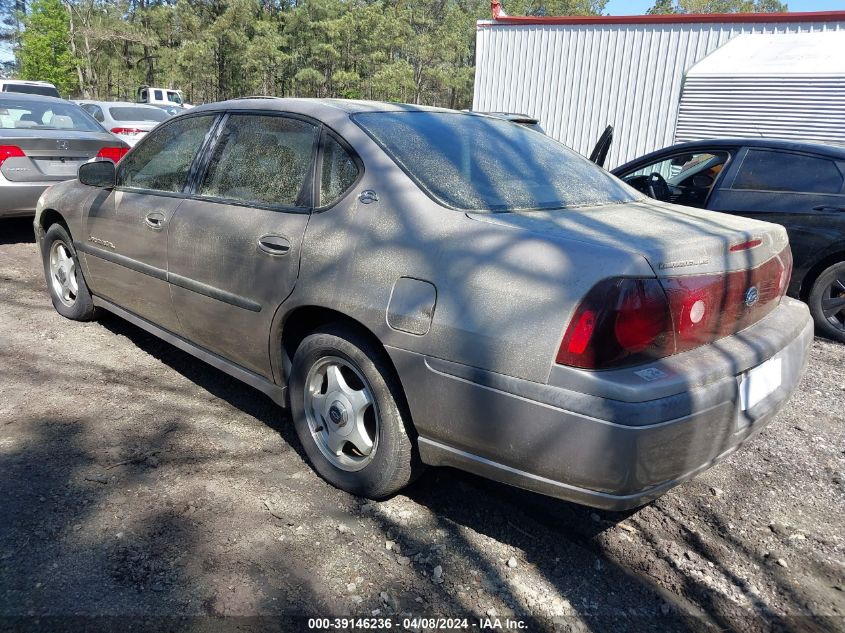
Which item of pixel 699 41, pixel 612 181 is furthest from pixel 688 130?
pixel 612 181

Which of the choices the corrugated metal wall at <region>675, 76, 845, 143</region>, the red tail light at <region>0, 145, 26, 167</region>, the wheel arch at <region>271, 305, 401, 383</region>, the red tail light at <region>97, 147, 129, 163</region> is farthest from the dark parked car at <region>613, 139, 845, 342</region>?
the corrugated metal wall at <region>675, 76, 845, 143</region>

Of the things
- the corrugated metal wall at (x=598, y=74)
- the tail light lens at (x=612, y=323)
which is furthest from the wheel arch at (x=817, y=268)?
the corrugated metal wall at (x=598, y=74)

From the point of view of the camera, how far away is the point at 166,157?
3803mm

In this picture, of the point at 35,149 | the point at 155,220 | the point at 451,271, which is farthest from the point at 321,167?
the point at 35,149

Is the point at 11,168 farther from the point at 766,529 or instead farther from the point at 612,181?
the point at 766,529

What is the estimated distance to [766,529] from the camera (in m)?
2.76

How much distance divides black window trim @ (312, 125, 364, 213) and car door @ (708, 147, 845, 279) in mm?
3756

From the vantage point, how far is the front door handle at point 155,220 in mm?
3563

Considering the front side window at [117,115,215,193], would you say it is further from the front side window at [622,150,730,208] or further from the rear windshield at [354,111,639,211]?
the front side window at [622,150,730,208]

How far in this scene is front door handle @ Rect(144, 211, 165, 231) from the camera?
3563mm

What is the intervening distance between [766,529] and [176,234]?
3.05 m

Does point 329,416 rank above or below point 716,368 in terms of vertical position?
below

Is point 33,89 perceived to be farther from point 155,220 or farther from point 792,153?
point 792,153

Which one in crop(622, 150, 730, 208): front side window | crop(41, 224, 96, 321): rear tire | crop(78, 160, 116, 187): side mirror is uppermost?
crop(78, 160, 116, 187): side mirror
